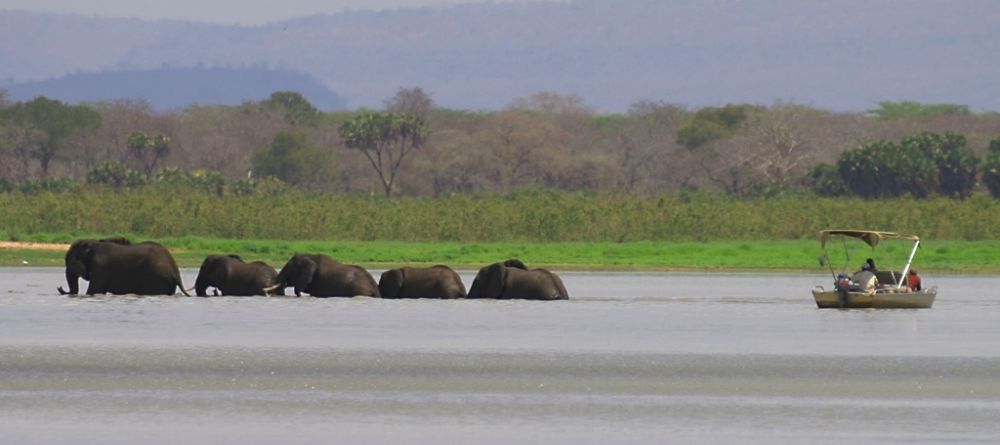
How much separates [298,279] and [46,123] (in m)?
79.9

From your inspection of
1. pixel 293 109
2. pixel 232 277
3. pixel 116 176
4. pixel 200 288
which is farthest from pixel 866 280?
pixel 293 109

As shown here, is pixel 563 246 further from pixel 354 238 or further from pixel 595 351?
pixel 595 351

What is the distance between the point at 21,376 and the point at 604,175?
299 feet

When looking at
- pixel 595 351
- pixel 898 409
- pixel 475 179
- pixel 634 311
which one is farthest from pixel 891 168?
pixel 898 409

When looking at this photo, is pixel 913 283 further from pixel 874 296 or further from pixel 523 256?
pixel 523 256

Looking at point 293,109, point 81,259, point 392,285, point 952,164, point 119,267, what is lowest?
point 392,285

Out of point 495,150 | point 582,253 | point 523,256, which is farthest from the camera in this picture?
point 495,150

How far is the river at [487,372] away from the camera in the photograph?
16.6 m

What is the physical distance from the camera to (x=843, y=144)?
11275cm

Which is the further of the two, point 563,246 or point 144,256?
point 563,246

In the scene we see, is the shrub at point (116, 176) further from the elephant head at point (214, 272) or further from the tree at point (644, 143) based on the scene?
the elephant head at point (214, 272)

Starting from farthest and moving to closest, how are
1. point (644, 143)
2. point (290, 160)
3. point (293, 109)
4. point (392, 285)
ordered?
point (293, 109), point (644, 143), point (290, 160), point (392, 285)

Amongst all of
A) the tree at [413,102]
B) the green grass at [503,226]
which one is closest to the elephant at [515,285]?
the green grass at [503,226]

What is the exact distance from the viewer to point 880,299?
103ft
